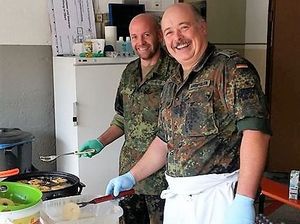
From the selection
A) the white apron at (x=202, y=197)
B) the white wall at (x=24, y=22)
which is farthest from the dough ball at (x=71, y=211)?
the white wall at (x=24, y=22)

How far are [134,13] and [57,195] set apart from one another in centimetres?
209

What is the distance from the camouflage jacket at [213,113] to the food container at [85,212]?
0.35 metres

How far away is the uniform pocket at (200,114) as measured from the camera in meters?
1.58

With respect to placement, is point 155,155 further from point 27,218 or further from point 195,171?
point 27,218

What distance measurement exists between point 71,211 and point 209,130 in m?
0.55

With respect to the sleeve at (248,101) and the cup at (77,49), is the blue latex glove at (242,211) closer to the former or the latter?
the sleeve at (248,101)

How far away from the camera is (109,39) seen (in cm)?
336

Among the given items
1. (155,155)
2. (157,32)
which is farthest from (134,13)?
(155,155)

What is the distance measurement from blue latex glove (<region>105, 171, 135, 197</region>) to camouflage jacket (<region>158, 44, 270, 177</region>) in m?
0.16

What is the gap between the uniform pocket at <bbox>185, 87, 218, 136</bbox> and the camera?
158 centimetres

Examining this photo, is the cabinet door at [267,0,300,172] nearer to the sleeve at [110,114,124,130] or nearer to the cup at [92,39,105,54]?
the cup at [92,39,105,54]

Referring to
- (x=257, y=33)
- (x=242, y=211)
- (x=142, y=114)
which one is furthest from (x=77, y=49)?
(x=257, y=33)

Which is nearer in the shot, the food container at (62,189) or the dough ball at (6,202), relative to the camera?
the dough ball at (6,202)

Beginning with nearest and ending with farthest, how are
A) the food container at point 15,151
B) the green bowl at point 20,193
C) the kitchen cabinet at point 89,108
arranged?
the green bowl at point 20,193 → the food container at point 15,151 → the kitchen cabinet at point 89,108
